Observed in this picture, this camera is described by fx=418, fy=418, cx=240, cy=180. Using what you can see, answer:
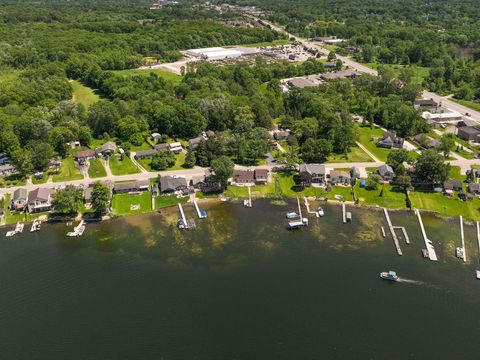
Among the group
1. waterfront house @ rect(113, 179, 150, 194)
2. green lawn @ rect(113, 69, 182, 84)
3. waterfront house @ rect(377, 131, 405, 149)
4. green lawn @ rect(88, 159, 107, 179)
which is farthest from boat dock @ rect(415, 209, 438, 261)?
green lawn @ rect(113, 69, 182, 84)

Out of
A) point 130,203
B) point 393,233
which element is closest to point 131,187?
point 130,203

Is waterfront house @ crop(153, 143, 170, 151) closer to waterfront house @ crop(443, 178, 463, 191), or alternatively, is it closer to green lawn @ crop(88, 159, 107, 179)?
green lawn @ crop(88, 159, 107, 179)

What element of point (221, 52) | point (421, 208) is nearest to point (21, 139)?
point (421, 208)

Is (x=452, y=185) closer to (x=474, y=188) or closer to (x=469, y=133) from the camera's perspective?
(x=474, y=188)

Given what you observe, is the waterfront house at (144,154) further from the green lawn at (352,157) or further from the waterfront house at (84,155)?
the green lawn at (352,157)

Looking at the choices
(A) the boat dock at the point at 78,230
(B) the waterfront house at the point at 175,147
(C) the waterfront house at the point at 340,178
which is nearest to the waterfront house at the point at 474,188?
(C) the waterfront house at the point at 340,178

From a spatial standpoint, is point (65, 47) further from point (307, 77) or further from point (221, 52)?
point (307, 77)
